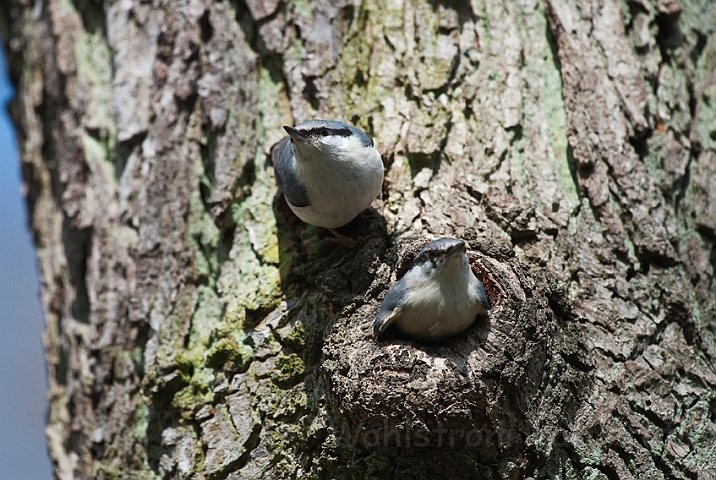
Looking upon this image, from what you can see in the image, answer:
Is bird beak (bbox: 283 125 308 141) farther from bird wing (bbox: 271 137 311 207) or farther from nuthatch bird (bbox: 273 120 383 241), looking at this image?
bird wing (bbox: 271 137 311 207)

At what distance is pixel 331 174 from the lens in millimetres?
2906

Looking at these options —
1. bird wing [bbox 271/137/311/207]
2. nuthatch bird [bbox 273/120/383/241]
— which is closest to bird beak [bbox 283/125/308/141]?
nuthatch bird [bbox 273/120/383/241]

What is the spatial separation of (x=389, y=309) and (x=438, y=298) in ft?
0.58

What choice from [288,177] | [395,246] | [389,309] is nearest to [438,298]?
[389,309]

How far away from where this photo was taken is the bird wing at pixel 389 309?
2.51 m

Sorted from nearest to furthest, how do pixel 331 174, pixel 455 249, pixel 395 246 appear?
pixel 455 249 → pixel 395 246 → pixel 331 174

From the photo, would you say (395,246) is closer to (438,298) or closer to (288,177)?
(438,298)

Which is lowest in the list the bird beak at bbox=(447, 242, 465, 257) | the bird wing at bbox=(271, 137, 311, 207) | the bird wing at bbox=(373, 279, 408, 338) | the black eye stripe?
the bird wing at bbox=(373, 279, 408, 338)

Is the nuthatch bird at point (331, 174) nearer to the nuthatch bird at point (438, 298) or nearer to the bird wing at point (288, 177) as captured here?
the bird wing at point (288, 177)

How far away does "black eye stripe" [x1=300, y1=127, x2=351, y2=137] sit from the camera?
9.33ft

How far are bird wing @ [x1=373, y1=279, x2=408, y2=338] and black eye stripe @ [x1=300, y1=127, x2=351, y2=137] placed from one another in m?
0.72

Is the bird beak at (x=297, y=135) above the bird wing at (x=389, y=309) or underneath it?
above

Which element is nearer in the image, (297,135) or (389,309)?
(389,309)

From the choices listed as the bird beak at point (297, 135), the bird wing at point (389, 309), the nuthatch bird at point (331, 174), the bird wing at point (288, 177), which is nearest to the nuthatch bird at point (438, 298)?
the bird wing at point (389, 309)
